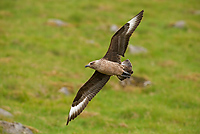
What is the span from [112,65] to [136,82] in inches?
189

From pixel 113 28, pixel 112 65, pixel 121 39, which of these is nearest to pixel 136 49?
pixel 113 28

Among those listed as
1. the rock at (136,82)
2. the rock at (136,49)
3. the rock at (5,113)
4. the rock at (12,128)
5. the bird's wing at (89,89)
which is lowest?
the rock at (12,128)

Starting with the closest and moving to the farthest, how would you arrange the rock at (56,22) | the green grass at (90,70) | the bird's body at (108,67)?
the bird's body at (108,67) → the green grass at (90,70) → the rock at (56,22)

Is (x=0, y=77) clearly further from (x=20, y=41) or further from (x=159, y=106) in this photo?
(x=159, y=106)

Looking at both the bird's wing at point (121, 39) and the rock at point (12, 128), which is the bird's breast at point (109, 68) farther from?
the rock at point (12, 128)

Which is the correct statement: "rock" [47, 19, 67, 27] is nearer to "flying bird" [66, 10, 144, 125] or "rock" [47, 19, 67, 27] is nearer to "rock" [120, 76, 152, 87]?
"rock" [120, 76, 152, 87]

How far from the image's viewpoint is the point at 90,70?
12.5 m

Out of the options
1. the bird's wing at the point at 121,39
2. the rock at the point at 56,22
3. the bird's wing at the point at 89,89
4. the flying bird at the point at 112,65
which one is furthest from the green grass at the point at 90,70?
the bird's wing at the point at 121,39

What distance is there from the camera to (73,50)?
1363 cm

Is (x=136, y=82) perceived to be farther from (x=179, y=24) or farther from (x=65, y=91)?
(x=179, y=24)

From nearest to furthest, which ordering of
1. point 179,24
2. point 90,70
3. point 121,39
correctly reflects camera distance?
point 121,39
point 90,70
point 179,24

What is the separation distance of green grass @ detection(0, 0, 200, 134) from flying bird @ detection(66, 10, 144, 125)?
0.99 metres

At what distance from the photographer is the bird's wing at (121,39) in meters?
7.17

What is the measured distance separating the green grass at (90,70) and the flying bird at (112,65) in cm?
99
